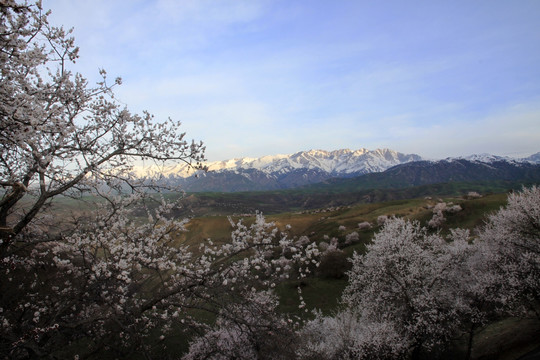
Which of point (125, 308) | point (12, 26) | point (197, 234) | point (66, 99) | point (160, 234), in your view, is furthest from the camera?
point (197, 234)

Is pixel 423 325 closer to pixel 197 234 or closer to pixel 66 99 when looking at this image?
pixel 66 99

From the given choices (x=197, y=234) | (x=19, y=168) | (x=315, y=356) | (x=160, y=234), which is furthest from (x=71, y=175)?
(x=197, y=234)

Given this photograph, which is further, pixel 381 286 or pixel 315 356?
pixel 381 286

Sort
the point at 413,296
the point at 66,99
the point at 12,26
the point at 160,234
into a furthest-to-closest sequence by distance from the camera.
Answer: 1. the point at 413,296
2. the point at 160,234
3. the point at 66,99
4. the point at 12,26

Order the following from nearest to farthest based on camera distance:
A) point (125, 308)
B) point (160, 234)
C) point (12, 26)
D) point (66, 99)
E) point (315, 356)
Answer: point (12, 26) < point (66, 99) < point (125, 308) < point (160, 234) < point (315, 356)

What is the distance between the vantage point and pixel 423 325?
82.7 feet

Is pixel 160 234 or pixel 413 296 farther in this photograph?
pixel 413 296

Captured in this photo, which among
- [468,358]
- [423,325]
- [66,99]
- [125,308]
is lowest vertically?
[468,358]

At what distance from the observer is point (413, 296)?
1073 inches

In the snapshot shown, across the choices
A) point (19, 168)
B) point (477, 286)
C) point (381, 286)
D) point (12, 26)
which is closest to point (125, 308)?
point (19, 168)

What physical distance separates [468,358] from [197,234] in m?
91.3

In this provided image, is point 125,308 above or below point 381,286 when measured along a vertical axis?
above

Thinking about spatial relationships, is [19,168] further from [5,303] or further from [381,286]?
[381,286]

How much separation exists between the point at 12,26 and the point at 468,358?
33.0m
